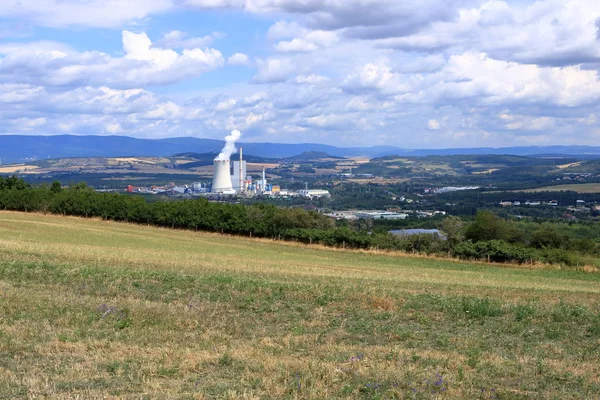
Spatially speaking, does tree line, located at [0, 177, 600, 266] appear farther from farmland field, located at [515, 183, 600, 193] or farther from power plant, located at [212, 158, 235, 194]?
farmland field, located at [515, 183, 600, 193]

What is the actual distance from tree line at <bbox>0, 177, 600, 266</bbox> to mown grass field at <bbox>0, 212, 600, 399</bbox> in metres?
36.6

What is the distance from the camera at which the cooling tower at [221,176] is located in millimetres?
151500

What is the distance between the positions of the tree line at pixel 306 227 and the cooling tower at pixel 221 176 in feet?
223

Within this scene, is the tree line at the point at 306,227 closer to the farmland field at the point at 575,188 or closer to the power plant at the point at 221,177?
the power plant at the point at 221,177

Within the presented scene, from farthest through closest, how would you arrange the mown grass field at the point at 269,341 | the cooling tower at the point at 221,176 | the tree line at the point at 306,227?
the cooling tower at the point at 221,176 < the tree line at the point at 306,227 < the mown grass field at the point at 269,341

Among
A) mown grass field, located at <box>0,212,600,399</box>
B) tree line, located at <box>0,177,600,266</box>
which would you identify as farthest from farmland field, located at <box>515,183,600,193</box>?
mown grass field, located at <box>0,212,600,399</box>

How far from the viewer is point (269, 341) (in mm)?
12969

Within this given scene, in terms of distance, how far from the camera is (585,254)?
64125mm

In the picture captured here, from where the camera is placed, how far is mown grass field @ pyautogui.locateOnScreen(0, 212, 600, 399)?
380 inches

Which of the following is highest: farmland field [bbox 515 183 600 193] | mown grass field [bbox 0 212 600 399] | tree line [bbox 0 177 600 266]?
mown grass field [bbox 0 212 600 399]

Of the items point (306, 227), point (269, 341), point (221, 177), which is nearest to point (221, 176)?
point (221, 177)

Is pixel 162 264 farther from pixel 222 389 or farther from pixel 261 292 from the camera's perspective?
pixel 222 389

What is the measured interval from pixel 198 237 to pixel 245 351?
54067 mm


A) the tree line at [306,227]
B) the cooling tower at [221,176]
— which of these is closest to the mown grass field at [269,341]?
the tree line at [306,227]
